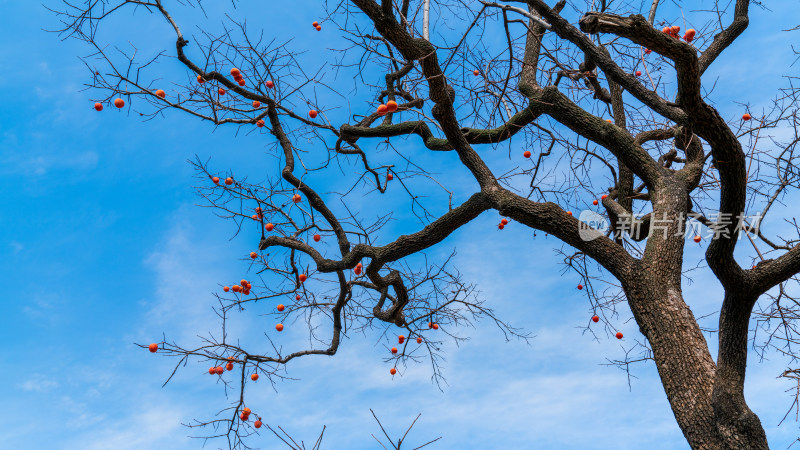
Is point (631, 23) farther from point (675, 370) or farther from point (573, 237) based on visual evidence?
point (675, 370)

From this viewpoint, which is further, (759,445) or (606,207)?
(606,207)

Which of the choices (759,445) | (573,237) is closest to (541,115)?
(573,237)

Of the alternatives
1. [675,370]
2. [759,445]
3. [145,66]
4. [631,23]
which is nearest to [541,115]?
[631,23]

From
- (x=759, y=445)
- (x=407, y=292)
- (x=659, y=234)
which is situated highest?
(x=407, y=292)

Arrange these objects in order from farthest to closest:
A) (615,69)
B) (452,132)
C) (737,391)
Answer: (452,132)
(615,69)
(737,391)

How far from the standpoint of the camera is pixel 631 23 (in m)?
2.65

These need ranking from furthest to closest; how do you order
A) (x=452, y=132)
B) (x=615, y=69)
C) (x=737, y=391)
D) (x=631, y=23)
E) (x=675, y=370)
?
(x=452, y=132)
(x=615, y=69)
(x=675, y=370)
(x=737, y=391)
(x=631, y=23)

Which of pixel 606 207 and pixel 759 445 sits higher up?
pixel 606 207

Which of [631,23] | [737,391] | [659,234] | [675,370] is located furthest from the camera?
[659,234]

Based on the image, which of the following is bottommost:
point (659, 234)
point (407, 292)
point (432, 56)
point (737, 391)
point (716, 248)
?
point (737, 391)

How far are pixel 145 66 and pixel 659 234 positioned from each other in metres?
3.66

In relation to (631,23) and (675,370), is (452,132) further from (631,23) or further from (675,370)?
(675,370)

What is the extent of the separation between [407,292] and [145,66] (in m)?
2.63

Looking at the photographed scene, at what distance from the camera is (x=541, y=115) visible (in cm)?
441
